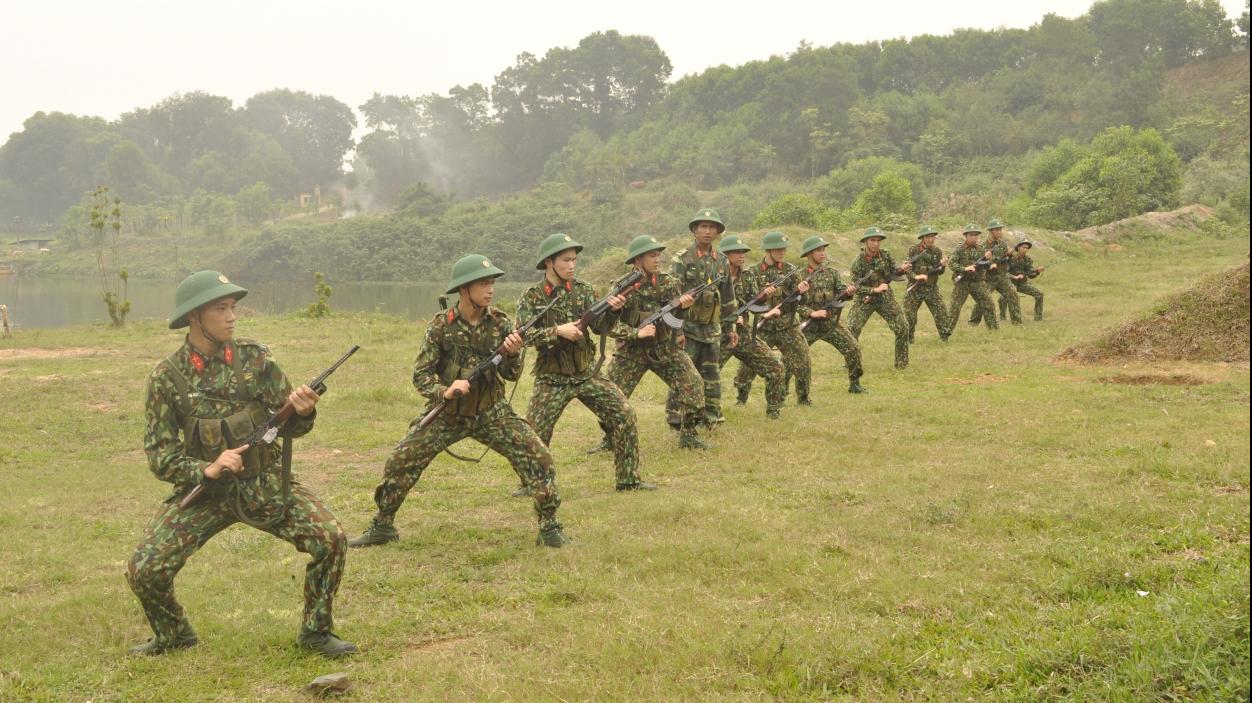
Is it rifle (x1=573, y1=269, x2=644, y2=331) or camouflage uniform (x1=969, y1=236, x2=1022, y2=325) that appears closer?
rifle (x1=573, y1=269, x2=644, y2=331)

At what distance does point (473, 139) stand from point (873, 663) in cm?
10235

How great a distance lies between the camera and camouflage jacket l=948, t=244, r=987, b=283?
19.8 metres

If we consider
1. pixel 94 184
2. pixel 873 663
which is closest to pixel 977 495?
pixel 873 663

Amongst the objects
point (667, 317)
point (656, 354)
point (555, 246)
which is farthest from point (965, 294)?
point (555, 246)

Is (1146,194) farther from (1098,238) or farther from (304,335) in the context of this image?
(304,335)

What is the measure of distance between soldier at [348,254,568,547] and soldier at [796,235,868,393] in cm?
648

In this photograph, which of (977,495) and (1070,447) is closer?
(977,495)

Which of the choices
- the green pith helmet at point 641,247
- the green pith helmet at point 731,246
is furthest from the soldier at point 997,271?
the green pith helmet at point 641,247

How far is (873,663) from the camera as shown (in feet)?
16.9

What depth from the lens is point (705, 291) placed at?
11.2m

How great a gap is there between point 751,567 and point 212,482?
3418 millimetres

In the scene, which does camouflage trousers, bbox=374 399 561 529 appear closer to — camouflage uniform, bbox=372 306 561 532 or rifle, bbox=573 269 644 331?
camouflage uniform, bbox=372 306 561 532

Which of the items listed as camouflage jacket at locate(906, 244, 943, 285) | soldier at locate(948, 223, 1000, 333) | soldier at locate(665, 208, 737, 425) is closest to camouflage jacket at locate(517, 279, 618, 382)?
soldier at locate(665, 208, 737, 425)

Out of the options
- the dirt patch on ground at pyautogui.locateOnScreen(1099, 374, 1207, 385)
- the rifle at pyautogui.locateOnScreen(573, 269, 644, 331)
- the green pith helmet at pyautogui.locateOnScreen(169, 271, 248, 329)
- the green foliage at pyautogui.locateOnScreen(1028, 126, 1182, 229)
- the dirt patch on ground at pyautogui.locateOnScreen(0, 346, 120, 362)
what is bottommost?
the dirt patch on ground at pyautogui.locateOnScreen(1099, 374, 1207, 385)
